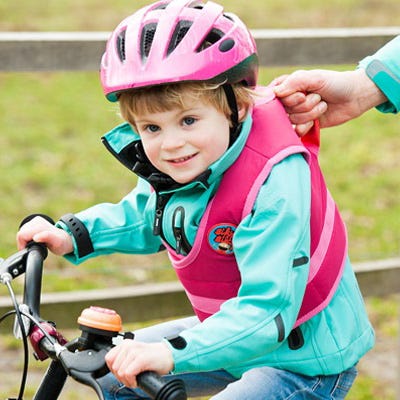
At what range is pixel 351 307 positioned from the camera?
2.95 m

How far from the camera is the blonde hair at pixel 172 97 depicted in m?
2.73

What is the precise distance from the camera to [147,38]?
281cm

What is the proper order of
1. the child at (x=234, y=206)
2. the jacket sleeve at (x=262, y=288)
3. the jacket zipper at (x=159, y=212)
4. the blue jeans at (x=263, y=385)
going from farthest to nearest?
the jacket zipper at (x=159, y=212), the blue jeans at (x=263, y=385), the child at (x=234, y=206), the jacket sleeve at (x=262, y=288)

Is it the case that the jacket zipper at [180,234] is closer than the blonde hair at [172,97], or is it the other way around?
the blonde hair at [172,97]

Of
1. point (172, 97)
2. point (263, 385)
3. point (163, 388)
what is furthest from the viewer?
point (263, 385)

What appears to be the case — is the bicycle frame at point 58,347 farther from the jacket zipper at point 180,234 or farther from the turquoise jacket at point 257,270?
the jacket zipper at point 180,234

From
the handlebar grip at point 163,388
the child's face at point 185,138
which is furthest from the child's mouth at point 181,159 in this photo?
the handlebar grip at point 163,388

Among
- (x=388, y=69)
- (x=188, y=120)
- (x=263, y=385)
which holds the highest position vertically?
(x=188, y=120)

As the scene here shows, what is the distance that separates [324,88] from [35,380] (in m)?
2.82

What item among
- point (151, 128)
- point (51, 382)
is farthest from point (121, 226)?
point (51, 382)

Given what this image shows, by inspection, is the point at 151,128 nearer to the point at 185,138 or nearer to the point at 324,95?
the point at 185,138

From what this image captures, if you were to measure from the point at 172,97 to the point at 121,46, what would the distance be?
25cm

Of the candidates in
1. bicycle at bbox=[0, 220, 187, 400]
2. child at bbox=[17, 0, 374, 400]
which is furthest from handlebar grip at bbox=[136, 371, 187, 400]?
child at bbox=[17, 0, 374, 400]

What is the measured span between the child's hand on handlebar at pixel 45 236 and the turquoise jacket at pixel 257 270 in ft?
0.19
